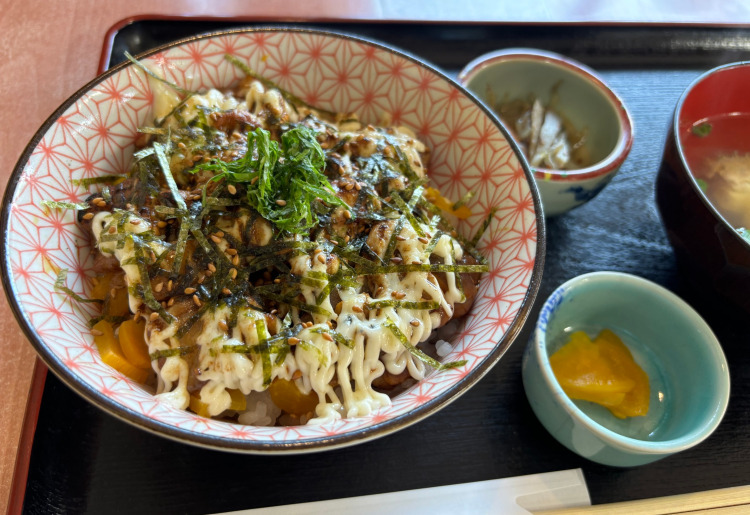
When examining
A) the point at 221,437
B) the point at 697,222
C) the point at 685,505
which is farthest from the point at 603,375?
the point at 221,437

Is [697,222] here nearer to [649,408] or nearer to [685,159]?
[685,159]

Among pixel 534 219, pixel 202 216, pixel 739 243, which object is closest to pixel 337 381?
pixel 202 216

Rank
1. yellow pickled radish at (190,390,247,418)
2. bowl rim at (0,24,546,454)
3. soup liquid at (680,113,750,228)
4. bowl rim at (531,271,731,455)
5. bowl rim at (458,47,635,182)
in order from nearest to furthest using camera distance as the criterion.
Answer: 1. bowl rim at (0,24,546,454)
2. yellow pickled radish at (190,390,247,418)
3. bowl rim at (531,271,731,455)
4. bowl rim at (458,47,635,182)
5. soup liquid at (680,113,750,228)

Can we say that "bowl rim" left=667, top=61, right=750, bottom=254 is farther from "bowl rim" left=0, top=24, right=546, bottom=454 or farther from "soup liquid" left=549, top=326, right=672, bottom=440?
"bowl rim" left=0, top=24, right=546, bottom=454

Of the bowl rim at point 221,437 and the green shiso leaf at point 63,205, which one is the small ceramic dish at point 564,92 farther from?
the green shiso leaf at point 63,205

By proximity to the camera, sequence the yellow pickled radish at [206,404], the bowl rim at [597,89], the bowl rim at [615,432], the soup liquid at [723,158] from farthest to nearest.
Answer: the soup liquid at [723,158]
the bowl rim at [597,89]
the bowl rim at [615,432]
the yellow pickled radish at [206,404]

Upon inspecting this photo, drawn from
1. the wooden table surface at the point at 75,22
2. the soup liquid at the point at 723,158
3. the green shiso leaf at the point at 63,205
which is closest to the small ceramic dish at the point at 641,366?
the soup liquid at the point at 723,158

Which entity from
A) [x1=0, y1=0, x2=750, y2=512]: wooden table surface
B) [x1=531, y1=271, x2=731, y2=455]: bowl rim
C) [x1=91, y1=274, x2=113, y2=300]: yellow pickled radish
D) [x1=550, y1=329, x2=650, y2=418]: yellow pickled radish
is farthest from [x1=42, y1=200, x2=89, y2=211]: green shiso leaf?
[x1=550, y1=329, x2=650, y2=418]: yellow pickled radish
